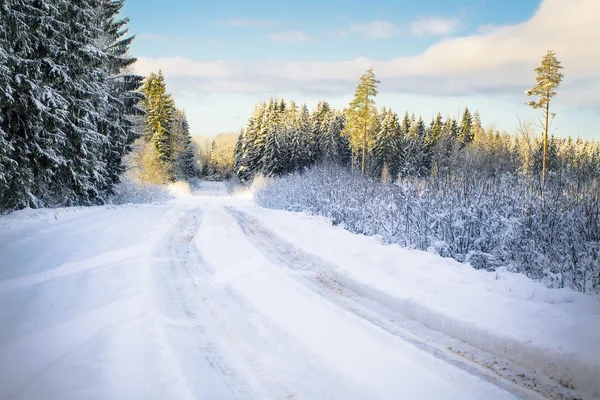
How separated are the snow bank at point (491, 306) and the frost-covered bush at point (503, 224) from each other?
2.28 feet

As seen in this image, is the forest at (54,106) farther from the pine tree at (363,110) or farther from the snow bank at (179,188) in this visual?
the pine tree at (363,110)

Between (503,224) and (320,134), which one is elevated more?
(320,134)

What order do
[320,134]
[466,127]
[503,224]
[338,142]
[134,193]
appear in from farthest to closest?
1. [466,127]
2. [338,142]
3. [320,134]
4. [134,193]
5. [503,224]

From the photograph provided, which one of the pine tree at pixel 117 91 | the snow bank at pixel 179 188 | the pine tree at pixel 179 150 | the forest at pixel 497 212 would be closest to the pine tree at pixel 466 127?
the pine tree at pixel 179 150

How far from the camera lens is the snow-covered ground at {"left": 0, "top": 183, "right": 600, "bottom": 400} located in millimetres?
2982

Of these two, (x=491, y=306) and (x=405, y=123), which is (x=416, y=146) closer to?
(x=405, y=123)

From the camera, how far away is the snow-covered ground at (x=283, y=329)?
2.98 meters

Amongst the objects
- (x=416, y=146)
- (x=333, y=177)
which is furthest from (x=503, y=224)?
(x=416, y=146)

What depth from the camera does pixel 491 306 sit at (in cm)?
447

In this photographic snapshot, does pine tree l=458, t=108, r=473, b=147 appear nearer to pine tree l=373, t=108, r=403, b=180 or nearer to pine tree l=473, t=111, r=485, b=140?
pine tree l=473, t=111, r=485, b=140

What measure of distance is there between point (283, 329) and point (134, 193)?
22.7m

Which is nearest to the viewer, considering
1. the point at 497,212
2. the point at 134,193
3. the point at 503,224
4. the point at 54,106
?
the point at 503,224

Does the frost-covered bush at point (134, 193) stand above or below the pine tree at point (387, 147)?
below

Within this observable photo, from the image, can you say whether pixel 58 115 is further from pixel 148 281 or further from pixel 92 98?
pixel 148 281
